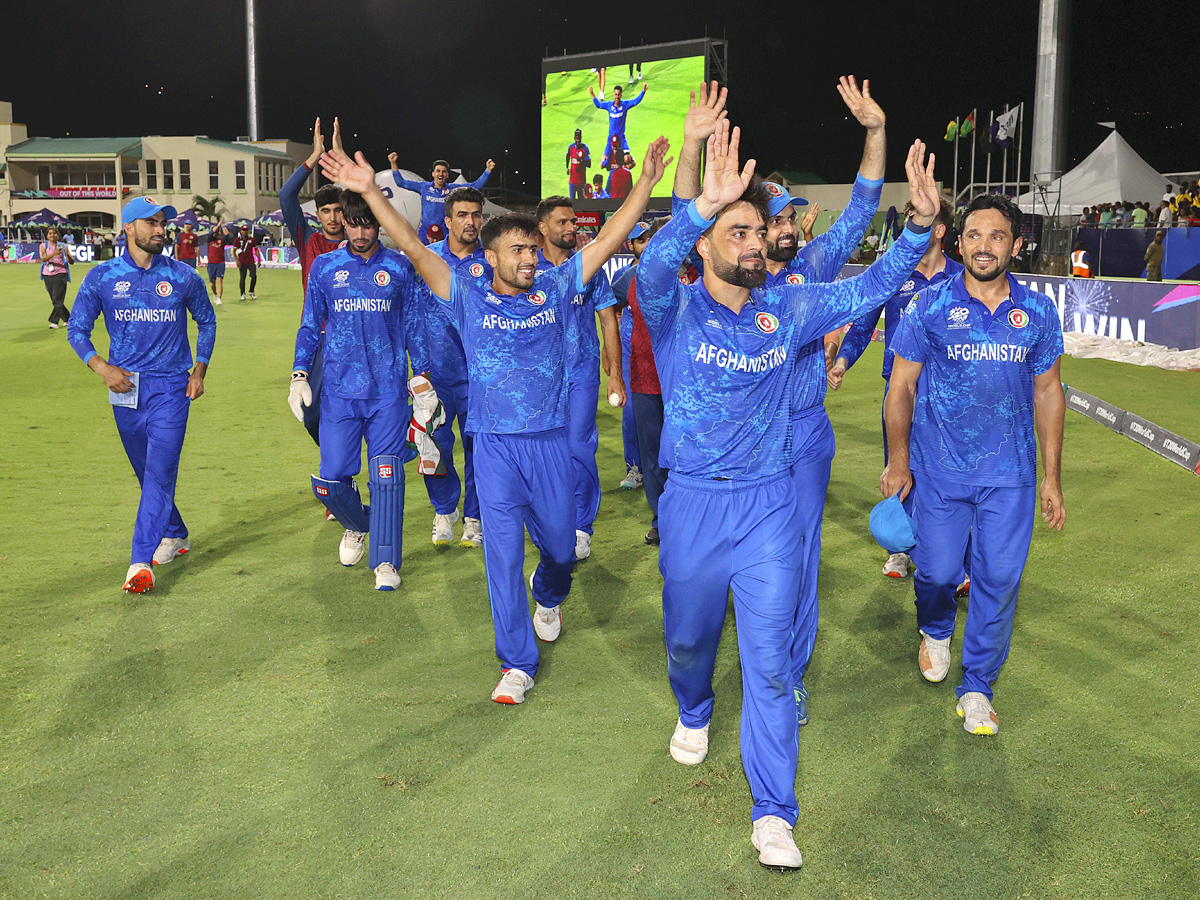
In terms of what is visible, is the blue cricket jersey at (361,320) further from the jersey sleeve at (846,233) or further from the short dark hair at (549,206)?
the jersey sleeve at (846,233)

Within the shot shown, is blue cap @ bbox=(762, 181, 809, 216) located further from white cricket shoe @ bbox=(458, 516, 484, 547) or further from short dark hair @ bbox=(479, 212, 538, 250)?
white cricket shoe @ bbox=(458, 516, 484, 547)

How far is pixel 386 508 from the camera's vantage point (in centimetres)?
622

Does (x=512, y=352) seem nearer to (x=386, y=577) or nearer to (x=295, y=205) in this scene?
(x=386, y=577)

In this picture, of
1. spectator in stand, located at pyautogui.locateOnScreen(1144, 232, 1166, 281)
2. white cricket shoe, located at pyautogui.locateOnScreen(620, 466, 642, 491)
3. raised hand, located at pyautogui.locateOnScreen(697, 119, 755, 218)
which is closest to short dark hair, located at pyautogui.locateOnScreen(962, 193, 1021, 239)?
raised hand, located at pyautogui.locateOnScreen(697, 119, 755, 218)

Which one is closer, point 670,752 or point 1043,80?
point 670,752

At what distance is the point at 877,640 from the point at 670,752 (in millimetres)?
1725

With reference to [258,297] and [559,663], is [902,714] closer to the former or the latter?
[559,663]

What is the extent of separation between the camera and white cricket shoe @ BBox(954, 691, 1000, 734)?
433 centimetres

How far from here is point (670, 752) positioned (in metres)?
4.18

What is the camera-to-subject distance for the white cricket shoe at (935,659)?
191 inches

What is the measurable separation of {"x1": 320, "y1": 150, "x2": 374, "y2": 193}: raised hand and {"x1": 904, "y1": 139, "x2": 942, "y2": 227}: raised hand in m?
2.20

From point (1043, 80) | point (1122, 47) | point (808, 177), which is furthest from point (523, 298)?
point (808, 177)

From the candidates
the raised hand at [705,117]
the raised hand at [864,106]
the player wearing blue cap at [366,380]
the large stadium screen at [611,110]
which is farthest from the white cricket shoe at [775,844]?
the large stadium screen at [611,110]

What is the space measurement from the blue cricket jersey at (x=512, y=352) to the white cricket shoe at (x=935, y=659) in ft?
6.80
